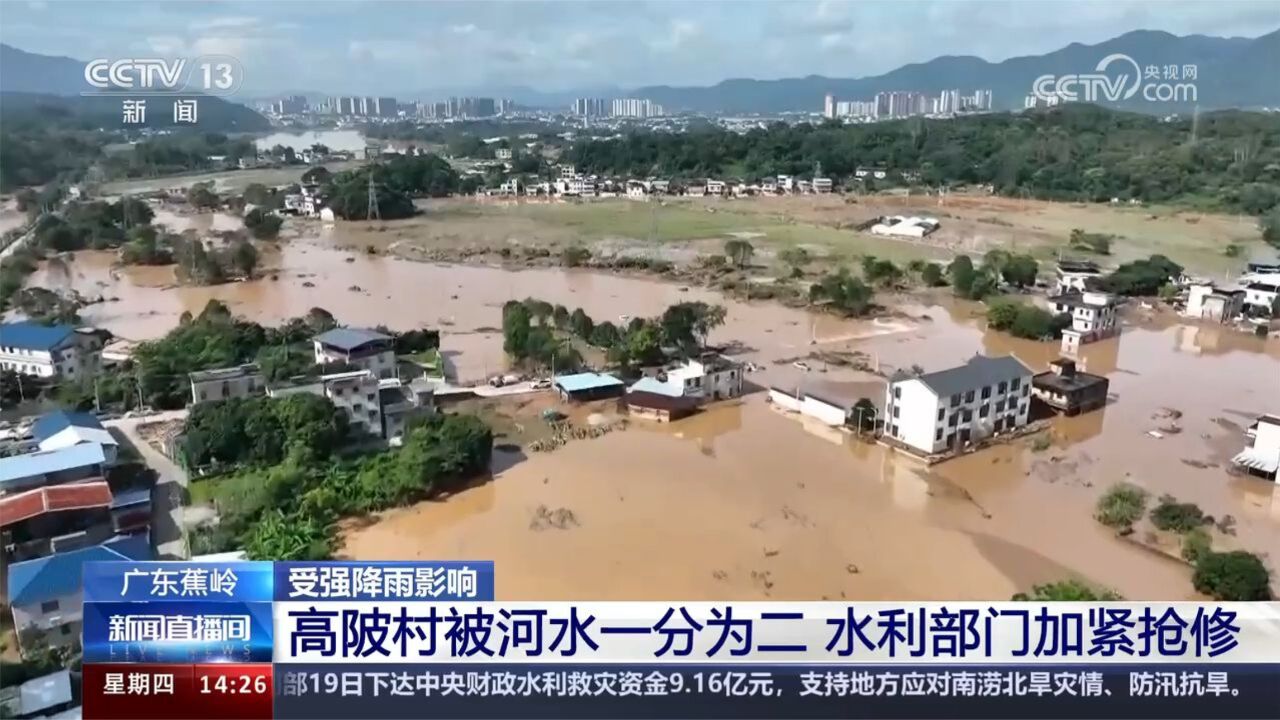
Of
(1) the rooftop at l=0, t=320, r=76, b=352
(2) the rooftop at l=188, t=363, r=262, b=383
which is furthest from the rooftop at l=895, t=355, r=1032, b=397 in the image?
(1) the rooftop at l=0, t=320, r=76, b=352

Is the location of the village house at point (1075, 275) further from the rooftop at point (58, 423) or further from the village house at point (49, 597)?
the village house at point (49, 597)

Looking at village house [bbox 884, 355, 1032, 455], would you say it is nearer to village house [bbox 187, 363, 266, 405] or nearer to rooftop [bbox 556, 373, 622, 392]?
rooftop [bbox 556, 373, 622, 392]

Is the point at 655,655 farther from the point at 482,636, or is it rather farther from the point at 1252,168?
the point at 1252,168

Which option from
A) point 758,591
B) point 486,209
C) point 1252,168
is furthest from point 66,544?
point 1252,168

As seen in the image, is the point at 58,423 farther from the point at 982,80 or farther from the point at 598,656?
the point at 982,80

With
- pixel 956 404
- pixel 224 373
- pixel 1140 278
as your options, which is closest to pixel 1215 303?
pixel 1140 278

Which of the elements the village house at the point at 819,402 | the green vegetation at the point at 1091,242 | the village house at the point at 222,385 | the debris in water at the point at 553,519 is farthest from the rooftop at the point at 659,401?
the green vegetation at the point at 1091,242
